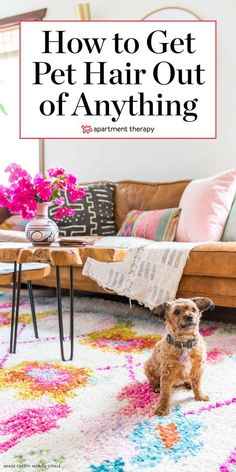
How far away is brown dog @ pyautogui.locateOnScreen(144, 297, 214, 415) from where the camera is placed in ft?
5.00

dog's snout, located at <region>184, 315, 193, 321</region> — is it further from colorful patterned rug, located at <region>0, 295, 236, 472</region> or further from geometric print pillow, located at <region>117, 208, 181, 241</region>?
geometric print pillow, located at <region>117, 208, 181, 241</region>

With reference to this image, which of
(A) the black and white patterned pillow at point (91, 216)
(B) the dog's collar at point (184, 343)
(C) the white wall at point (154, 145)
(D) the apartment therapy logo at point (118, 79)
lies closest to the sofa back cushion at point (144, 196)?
(A) the black and white patterned pillow at point (91, 216)

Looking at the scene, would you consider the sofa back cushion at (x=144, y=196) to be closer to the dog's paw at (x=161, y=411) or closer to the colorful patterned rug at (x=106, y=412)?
the colorful patterned rug at (x=106, y=412)

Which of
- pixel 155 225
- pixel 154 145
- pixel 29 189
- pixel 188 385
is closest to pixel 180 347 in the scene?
pixel 188 385

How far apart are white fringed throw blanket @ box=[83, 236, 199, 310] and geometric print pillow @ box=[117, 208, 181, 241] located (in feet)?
1.28

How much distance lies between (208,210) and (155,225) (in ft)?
1.21

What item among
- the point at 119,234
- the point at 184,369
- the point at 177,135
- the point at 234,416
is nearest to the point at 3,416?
the point at 184,369

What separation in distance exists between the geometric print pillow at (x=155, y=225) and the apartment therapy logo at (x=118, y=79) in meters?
0.81

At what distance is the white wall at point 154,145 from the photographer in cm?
357

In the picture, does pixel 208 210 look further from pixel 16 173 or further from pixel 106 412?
pixel 106 412

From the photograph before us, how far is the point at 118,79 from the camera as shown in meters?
4.03

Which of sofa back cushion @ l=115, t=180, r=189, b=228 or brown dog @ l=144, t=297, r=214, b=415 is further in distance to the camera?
sofa back cushion @ l=115, t=180, r=189, b=228

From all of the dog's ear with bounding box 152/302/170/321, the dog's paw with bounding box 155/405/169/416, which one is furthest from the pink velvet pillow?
the dog's paw with bounding box 155/405/169/416

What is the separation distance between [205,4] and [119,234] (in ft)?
5.93
